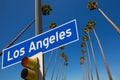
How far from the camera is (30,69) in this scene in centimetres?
571

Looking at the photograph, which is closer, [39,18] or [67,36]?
[67,36]

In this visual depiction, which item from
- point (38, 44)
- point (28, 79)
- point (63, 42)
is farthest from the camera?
point (38, 44)

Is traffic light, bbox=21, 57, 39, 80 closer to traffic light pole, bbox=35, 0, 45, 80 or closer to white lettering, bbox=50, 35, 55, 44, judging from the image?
traffic light pole, bbox=35, 0, 45, 80

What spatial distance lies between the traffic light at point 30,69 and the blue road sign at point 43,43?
448 millimetres

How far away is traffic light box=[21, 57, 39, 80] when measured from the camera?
5533 millimetres

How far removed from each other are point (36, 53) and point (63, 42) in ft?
2.57

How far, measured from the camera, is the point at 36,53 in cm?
616

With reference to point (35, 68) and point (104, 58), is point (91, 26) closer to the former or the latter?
point (104, 58)

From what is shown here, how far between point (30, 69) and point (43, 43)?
85 centimetres

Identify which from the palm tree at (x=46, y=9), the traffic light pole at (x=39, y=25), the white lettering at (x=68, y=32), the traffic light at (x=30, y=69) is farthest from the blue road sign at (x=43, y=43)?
the palm tree at (x=46, y=9)

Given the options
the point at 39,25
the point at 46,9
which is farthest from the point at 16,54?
the point at 46,9

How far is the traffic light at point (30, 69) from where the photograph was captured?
5.53 m

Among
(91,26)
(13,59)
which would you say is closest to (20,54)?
(13,59)

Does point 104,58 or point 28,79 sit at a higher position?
point 104,58
